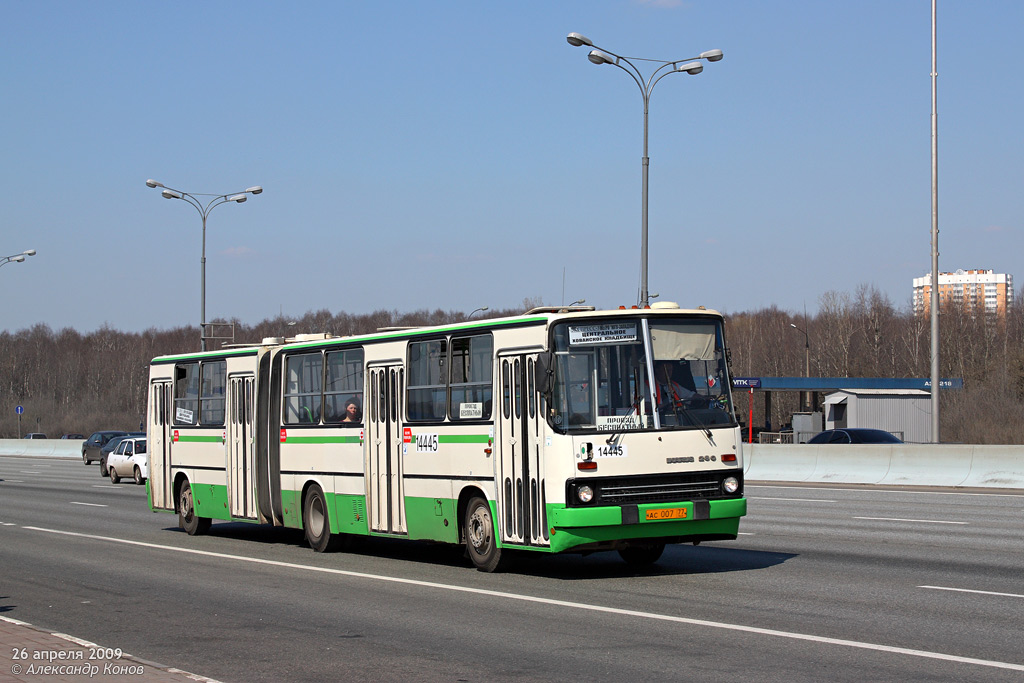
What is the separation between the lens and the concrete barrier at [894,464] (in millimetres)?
26344

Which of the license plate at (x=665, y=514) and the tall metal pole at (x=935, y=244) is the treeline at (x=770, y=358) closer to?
the tall metal pole at (x=935, y=244)

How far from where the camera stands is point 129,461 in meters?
38.8

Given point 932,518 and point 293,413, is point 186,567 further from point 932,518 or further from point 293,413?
point 932,518

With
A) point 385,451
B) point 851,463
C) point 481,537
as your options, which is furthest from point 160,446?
point 851,463

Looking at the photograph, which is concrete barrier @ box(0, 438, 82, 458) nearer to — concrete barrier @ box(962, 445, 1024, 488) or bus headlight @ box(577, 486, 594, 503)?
concrete barrier @ box(962, 445, 1024, 488)

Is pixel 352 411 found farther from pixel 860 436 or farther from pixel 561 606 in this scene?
pixel 860 436

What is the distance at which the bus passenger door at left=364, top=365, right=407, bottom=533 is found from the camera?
50.3ft

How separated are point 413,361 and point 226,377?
5648 mm

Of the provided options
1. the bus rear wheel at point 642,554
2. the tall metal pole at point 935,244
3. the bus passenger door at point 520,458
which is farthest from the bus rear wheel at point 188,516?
the tall metal pole at point 935,244

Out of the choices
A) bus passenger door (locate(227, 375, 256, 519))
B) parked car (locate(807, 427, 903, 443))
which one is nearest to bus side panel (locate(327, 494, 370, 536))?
bus passenger door (locate(227, 375, 256, 519))

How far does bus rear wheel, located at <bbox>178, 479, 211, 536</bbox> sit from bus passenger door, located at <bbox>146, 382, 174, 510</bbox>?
34 cm

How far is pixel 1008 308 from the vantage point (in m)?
105

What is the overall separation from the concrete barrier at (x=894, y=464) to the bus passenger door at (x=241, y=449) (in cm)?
1624

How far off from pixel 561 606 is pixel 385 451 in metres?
5.20
